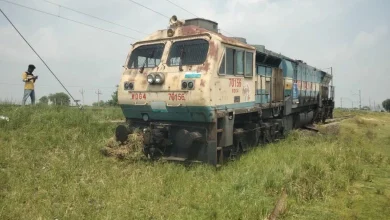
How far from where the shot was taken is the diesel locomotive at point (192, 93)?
7660 mm

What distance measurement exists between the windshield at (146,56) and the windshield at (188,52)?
1.27 ft

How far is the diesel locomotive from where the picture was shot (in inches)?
302

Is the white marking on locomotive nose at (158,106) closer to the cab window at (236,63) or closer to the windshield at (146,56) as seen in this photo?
the windshield at (146,56)

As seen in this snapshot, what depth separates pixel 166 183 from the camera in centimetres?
629

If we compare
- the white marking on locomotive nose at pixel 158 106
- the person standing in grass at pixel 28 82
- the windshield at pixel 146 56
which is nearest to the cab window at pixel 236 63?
the white marking on locomotive nose at pixel 158 106

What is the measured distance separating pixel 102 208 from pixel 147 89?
12.3ft

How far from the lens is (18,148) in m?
7.76

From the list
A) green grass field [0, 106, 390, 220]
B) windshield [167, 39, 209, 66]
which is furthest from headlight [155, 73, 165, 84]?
green grass field [0, 106, 390, 220]

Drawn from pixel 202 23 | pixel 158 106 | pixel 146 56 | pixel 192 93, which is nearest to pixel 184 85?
pixel 192 93

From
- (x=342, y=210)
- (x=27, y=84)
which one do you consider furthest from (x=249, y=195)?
(x=27, y=84)

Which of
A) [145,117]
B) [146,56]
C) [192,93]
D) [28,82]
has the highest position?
[146,56]

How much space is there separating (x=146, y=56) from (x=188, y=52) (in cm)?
128

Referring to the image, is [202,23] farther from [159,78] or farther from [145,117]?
[145,117]

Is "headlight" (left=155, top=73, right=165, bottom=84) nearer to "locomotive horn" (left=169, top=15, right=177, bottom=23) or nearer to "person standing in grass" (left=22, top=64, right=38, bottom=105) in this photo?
"locomotive horn" (left=169, top=15, right=177, bottom=23)
